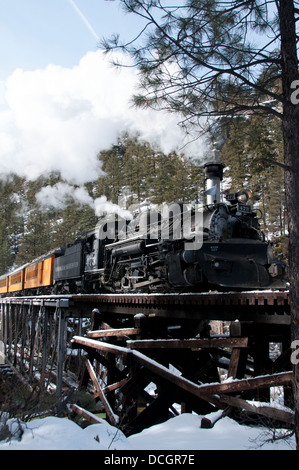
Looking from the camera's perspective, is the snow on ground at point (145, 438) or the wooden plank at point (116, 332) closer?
the snow on ground at point (145, 438)

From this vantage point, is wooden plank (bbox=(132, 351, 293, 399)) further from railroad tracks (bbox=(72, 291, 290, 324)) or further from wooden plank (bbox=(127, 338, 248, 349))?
railroad tracks (bbox=(72, 291, 290, 324))

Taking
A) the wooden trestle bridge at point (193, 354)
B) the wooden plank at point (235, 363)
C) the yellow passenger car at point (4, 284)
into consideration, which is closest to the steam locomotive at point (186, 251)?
the wooden trestle bridge at point (193, 354)

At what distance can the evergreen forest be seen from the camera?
10.9m

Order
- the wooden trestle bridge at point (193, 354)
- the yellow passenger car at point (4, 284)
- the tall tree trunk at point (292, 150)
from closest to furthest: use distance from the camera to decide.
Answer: the tall tree trunk at point (292, 150) → the wooden trestle bridge at point (193, 354) → the yellow passenger car at point (4, 284)

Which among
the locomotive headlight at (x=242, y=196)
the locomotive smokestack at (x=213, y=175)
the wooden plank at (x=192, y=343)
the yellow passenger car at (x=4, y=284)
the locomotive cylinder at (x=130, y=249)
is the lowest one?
the wooden plank at (x=192, y=343)

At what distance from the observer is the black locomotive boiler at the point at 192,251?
7.04 m

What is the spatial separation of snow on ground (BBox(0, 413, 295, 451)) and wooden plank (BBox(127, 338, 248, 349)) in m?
1.00

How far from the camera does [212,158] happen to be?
11.2 meters

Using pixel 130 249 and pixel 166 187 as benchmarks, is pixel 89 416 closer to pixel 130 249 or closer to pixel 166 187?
pixel 130 249

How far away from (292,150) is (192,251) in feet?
11.9

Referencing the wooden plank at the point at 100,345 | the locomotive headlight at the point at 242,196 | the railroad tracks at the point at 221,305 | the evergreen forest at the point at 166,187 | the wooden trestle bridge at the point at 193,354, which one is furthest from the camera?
the evergreen forest at the point at 166,187

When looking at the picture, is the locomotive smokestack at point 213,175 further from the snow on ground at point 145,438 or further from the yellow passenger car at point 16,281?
the yellow passenger car at point 16,281

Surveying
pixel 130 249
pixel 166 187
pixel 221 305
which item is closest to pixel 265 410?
pixel 221 305
